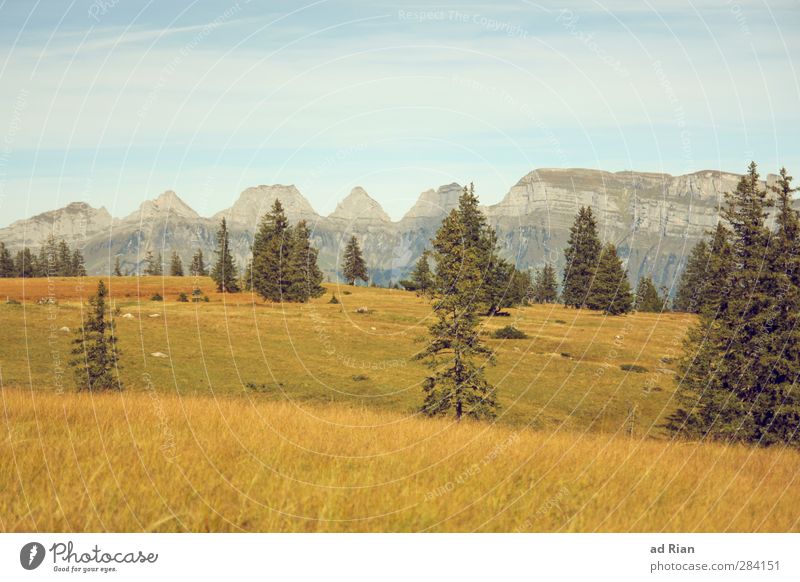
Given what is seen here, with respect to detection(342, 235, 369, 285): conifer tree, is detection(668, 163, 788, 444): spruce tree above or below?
below

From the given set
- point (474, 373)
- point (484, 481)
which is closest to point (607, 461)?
point (484, 481)

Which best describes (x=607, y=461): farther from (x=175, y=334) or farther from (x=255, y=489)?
(x=175, y=334)

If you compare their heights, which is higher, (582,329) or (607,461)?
(607,461)

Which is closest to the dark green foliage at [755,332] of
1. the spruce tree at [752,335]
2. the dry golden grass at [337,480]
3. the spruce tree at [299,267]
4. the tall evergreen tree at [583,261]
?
the spruce tree at [752,335]

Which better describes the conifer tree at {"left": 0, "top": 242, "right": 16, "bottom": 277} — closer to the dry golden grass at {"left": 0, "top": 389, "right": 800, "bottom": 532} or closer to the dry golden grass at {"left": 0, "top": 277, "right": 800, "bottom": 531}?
the dry golden grass at {"left": 0, "top": 277, "right": 800, "bottom": 531}

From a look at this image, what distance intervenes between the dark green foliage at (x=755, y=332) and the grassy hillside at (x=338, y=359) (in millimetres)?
3315

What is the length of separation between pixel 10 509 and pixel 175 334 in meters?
49.1

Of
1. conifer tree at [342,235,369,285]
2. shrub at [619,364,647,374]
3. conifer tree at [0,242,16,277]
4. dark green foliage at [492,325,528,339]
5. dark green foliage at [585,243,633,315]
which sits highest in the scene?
conifer tree at [0,242,16,277]

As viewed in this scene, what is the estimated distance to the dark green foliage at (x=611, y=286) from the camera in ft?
295

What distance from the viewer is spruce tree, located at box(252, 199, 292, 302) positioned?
8481 centimetres

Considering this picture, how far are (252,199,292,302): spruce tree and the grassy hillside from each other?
5629 millimetres

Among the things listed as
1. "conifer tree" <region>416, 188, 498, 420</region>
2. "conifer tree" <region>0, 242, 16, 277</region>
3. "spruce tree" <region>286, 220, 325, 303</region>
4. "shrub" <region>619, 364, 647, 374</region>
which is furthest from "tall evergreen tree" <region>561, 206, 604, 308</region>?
"conifer tree" <region>0, 242, 16, 277</region>

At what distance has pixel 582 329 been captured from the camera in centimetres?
7806

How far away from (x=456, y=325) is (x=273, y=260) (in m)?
66.4
